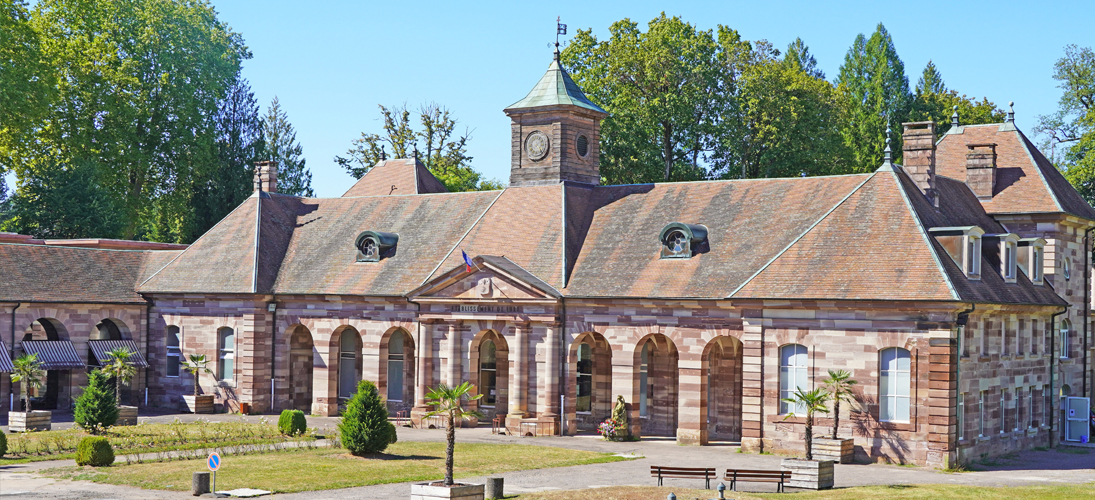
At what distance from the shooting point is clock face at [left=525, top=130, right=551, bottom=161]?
185 ft

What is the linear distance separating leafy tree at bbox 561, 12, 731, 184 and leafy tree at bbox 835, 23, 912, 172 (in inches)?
490

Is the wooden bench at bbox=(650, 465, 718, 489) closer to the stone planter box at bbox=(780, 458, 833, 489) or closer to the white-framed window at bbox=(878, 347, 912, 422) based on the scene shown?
the stone planter box at bbox=(780, 458, 833, 489)

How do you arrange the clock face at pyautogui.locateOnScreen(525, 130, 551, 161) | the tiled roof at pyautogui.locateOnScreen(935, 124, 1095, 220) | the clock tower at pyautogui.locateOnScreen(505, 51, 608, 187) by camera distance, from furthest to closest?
the clock face at pyautogui.locateOnScreen(525, 130, 551, 161) → the clock tower at pyautogui.locateOnScreen(505, 51, 608, 187) → the tiled roof at pyautogui.locateOnScreen(935, 124, 1095, 220)

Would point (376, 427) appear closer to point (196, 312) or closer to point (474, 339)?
point (474, 339)

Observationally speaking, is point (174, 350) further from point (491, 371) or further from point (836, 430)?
point (836, 430)

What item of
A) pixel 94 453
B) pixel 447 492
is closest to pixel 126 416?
pixel 94 453

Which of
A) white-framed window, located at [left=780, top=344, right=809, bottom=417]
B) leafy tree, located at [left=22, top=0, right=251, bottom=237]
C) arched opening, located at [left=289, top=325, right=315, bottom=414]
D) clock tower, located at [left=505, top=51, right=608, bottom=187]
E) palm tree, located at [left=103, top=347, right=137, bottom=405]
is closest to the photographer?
white-framed window, located at [left=780, top=344, right=809, bottom=417]

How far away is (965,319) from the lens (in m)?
42.0

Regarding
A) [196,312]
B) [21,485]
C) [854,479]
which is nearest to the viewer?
[21,485]

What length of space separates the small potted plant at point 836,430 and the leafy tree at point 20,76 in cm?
4770

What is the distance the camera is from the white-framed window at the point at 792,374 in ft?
146

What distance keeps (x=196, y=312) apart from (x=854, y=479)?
1321 inches

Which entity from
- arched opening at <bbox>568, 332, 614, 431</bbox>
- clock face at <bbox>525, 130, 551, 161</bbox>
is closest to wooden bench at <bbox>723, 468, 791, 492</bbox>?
arched opening at <bbox>568, 332, 614, 431</bbox>

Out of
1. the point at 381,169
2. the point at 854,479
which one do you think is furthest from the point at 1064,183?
the point at 381,169
